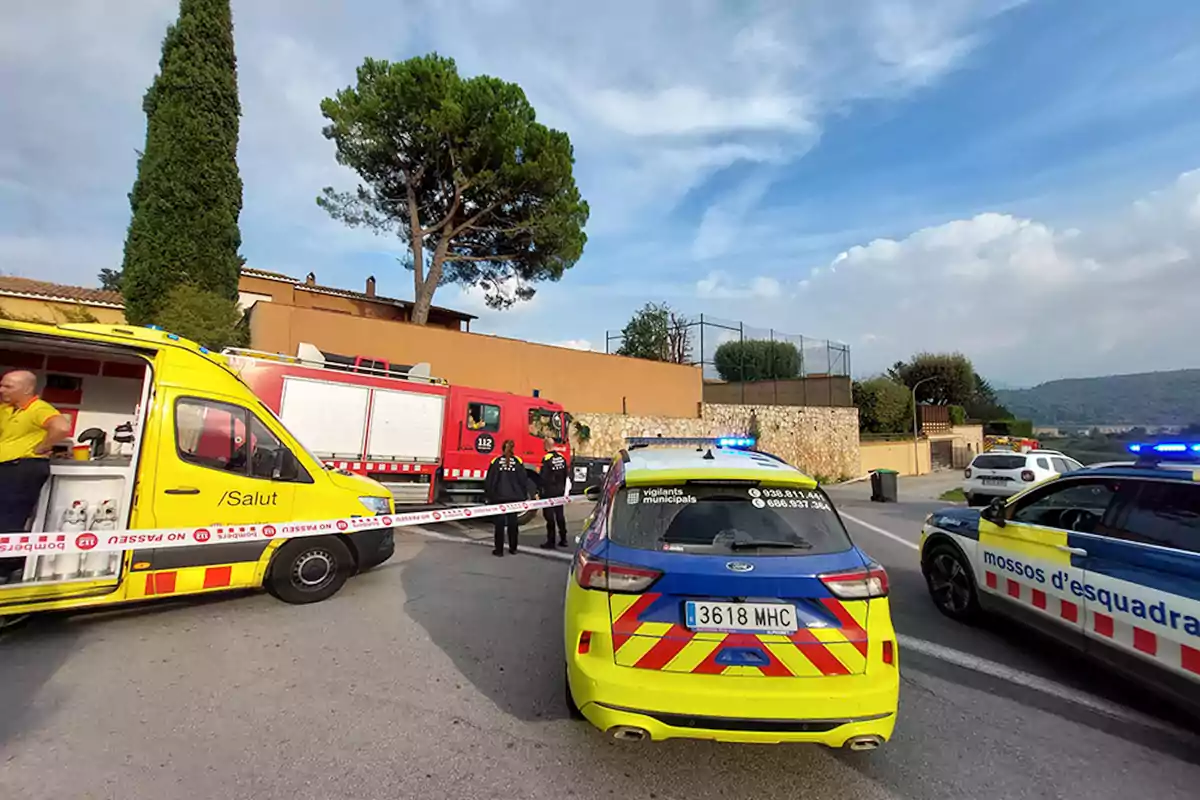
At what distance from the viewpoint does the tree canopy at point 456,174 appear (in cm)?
1925

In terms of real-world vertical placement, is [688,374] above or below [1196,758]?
above

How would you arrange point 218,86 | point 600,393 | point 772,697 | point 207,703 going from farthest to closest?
point 600,393, point 218,86, point 207,703, point 772,697

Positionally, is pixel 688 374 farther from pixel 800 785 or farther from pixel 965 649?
pixel 800 785

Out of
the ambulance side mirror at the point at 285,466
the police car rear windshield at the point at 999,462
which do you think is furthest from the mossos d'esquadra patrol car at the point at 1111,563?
the police car rear windshield at the point at 999,462

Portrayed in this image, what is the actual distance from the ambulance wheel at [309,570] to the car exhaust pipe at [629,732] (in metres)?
4.05

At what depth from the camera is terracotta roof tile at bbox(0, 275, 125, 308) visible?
2109 centimetres

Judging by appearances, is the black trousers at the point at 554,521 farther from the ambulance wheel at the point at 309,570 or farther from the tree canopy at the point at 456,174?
the tree canopy at the point at 456,174

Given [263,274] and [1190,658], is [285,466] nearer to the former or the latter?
[1190,658]

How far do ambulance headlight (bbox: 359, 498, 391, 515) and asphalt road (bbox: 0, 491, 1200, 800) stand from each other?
1.12 meters

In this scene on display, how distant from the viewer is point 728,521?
10.1 ft

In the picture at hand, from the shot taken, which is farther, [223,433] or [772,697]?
[223,433]

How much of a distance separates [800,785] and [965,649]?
2.76 meters

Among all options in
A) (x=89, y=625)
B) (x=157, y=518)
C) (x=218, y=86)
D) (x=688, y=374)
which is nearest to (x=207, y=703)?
(x=157, y=518)

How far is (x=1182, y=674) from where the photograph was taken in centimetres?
318
